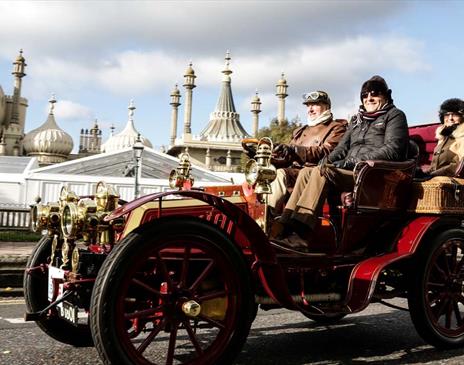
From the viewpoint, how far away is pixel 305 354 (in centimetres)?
412

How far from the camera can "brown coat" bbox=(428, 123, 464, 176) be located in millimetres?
5136

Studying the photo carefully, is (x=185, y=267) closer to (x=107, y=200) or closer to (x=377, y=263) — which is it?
(x=107, y=200)

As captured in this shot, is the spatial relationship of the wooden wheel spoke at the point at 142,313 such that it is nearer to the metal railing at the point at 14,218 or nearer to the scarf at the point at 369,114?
the scarf at the point at 369,114

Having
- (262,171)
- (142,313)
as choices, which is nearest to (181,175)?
(262,171)

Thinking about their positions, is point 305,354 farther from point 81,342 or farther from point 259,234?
point 81,342

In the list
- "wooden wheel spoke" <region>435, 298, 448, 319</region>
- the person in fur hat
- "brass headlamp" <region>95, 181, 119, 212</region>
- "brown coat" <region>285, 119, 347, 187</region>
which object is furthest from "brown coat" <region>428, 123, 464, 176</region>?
"brass headlamp" <region>95, 181, 119, 212</region>

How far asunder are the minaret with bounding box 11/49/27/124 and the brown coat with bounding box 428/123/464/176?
5414cm

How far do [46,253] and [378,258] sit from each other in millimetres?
2426

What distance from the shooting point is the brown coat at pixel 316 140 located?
4917 mm

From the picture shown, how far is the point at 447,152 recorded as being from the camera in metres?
5.39

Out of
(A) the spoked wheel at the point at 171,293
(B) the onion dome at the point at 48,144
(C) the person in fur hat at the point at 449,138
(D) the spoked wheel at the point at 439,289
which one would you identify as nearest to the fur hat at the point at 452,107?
(C) the person in fur hat at the point at 449,138

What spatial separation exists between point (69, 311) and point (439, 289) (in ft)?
9.45

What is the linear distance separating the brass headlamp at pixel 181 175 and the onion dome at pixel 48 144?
46673 millimetres

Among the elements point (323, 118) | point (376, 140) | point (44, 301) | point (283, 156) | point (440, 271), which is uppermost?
point (323, 118)
